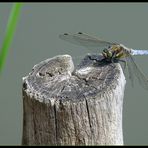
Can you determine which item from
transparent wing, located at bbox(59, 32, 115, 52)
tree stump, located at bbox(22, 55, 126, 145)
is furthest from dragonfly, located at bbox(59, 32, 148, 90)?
tree stump, located at bbox(22, 55, 126, 145)

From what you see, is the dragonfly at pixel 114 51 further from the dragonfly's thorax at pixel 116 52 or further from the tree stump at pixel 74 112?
the tree stump at pixel 74 112

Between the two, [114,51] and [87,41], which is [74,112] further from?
[87,41]

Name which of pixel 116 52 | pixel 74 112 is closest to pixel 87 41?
pixel 116 52

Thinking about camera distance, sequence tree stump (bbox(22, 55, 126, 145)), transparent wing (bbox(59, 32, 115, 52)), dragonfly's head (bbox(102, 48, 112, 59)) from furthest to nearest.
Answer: transparent wing (bbox(59, 32, 115, 52)) → dragonfly's head (bbox(102, 48, 112, 59)) → tree stump (bbox(22, 55, 126, 145))

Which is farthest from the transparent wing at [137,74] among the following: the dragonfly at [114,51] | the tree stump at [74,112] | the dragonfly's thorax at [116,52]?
the tree stump at [74,112]

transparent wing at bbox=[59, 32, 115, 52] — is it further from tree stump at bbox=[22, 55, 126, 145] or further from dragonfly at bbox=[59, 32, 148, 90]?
tree stump at bbox=[22, 55, 126, 145]

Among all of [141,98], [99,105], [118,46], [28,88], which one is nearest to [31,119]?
[28,88]
